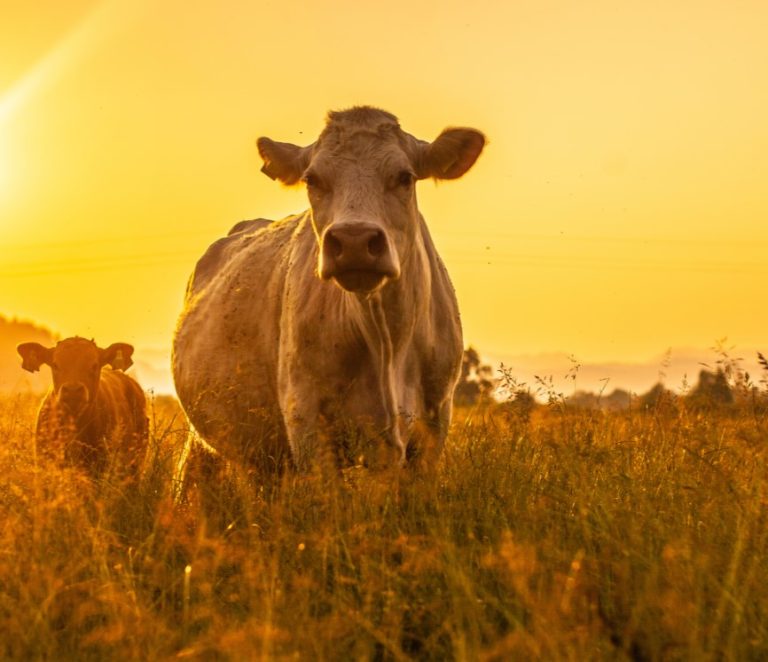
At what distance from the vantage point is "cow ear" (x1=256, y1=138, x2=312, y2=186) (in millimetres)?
6309

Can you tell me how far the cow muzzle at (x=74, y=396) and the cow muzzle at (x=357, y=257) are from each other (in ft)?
15.8

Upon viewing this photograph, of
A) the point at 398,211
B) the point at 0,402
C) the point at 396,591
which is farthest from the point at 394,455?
the point at 0,402

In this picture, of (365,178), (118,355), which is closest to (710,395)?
(365,178)

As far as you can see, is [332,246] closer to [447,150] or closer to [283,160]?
[447,150]

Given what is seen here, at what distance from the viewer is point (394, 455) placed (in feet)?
17.9

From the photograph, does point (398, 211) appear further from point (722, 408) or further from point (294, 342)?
point (722, 408)

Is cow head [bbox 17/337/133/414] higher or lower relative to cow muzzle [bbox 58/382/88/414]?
higher

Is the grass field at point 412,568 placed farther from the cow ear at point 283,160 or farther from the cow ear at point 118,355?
the cow ear at point 118,355

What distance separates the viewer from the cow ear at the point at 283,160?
631 centimetres

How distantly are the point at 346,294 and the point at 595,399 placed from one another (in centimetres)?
264

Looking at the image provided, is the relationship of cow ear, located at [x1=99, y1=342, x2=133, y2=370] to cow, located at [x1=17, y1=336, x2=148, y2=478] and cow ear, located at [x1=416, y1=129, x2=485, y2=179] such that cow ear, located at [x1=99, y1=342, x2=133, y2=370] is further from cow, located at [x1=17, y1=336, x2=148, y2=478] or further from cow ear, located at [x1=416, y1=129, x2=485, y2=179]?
cow ear, located at [x1=416, y1=129, x2=485, y2=179]

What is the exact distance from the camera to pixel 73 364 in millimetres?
9547

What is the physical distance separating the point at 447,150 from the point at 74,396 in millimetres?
4853

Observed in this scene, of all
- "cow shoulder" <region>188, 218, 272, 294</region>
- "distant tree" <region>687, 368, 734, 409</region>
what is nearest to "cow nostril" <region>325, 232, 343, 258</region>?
"distant tree" <region>687, 368, 734, 409</region>
